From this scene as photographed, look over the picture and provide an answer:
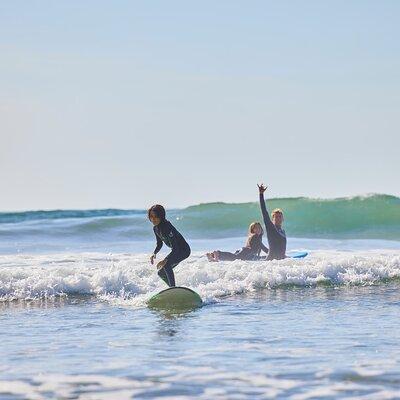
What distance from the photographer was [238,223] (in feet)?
150

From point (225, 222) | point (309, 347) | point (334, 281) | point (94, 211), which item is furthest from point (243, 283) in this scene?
point (94, 211)

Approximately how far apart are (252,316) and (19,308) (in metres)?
4.25

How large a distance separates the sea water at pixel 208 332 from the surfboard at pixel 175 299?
0.32 metres

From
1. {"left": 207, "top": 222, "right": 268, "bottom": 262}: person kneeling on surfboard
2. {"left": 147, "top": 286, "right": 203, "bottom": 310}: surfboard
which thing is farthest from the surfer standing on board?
{"left": 147, "top": 286, "right": 203, "bottom": 310}: surfboard

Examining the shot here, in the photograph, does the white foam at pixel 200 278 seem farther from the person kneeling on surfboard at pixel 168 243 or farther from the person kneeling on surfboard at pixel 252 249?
the person kneeling on surfboard at pixel 252 249

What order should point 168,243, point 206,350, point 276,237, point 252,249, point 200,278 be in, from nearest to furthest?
point 206,350
point 168,243
point 200,278
point 276,237
point 252,249

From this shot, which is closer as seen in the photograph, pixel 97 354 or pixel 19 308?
pixel 97 354

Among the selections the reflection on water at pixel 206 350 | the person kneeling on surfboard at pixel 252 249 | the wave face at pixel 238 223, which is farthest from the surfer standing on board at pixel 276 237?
the wave face at pixel 238 223

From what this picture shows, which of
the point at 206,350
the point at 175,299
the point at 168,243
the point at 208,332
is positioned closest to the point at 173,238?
the point at 168,243

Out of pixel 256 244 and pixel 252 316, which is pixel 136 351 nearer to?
pixel 252 316

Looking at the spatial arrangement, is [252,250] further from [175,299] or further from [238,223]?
[238,223]

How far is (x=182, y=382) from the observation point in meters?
8.60

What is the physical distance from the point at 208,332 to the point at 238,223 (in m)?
34.2

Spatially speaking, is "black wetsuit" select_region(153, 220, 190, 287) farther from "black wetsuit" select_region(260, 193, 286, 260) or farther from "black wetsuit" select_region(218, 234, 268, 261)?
"black wetsuit" select_region(218, 234, 268, 261)
